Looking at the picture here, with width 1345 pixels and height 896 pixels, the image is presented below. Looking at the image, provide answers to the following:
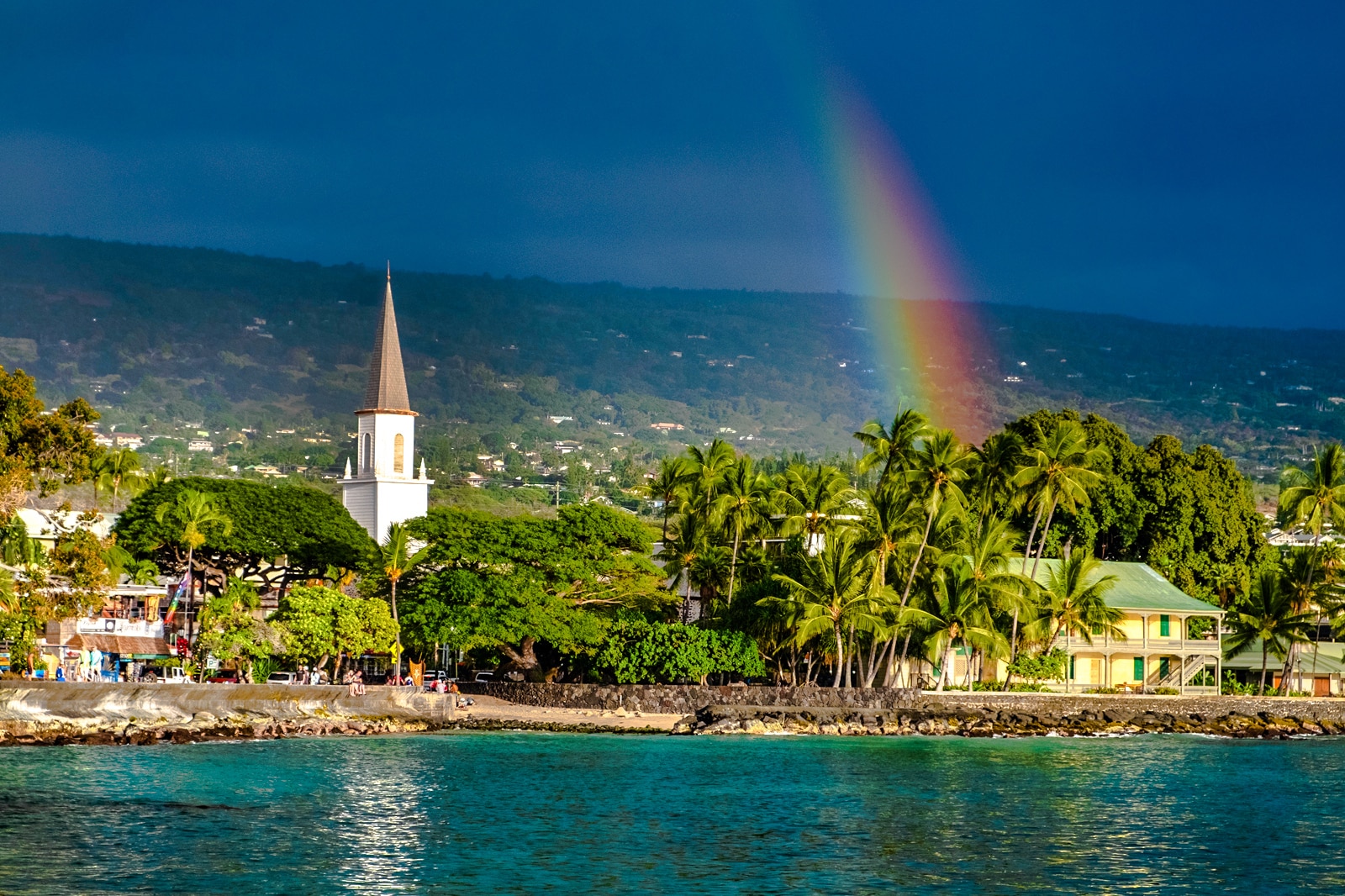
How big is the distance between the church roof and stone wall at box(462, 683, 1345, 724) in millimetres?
32604

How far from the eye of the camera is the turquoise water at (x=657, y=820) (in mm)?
27406

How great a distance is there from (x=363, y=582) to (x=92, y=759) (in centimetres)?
2106

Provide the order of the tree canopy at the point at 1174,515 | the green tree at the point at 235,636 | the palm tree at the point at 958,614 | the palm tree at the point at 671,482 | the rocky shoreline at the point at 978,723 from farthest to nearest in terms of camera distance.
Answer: the tree canopy at the point at 1174,515 < the palm tree at the point at 671,482 < the palm tree at the point at 958,614 < the green tree at the point at 235,636 < the rocky shoreline at the point at 978,723

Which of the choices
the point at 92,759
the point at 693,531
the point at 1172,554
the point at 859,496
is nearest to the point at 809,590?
the point at 693,531

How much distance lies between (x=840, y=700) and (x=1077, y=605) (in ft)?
35.1

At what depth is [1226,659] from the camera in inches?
2923

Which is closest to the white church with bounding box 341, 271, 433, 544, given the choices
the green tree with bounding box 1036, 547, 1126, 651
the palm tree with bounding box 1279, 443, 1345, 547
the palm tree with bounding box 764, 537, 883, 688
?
the palm tree with bounding box 764, 537, 883, 688

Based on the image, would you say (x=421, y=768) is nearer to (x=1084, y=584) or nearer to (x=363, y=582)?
(x=363, y=582)

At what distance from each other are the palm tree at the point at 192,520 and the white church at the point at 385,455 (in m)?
24.1

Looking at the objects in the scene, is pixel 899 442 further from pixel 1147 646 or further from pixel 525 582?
pixel 525 582

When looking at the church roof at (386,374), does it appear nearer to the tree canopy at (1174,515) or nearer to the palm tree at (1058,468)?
the tree canopy at (1174,515)

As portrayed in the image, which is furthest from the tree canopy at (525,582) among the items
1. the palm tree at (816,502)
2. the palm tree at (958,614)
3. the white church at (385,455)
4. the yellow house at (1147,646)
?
the white church at (385,455)

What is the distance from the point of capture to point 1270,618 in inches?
→ 2751

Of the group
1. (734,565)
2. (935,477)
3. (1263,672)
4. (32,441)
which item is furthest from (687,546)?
(32,441)
